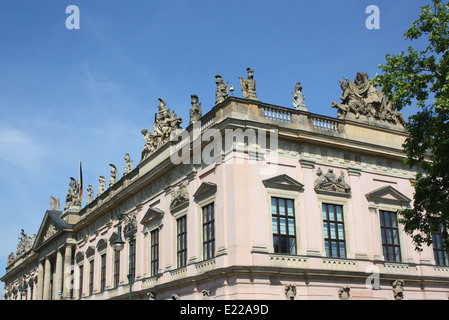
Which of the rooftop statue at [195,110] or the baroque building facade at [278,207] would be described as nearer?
the baroque building facade at [278,207]

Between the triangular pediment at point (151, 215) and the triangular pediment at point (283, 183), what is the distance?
27.3ft

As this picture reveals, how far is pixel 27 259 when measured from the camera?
215 ft

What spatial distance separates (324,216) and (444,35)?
10.2 metres

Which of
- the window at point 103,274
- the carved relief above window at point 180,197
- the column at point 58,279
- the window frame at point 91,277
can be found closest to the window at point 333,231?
the carved relief above window at point 180,197

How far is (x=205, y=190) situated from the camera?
26.0 metres

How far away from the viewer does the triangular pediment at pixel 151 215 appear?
30.7m

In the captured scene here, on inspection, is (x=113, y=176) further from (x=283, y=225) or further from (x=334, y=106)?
(x=283, y=225)

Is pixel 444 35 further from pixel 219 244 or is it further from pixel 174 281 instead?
pixel 174 281

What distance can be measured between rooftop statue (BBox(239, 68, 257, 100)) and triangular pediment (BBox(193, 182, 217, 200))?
452cm

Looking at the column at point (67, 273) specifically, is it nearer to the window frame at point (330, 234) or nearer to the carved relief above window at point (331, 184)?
the window frame at point (330, 234)

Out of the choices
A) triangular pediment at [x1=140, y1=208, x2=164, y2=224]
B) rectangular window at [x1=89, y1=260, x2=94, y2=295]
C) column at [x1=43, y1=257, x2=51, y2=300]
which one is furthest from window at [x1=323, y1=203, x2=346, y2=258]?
column at [x1=43, y1=257, x2=51, y2=300]

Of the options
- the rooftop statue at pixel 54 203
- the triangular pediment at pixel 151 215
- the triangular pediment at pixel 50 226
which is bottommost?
the triangular pediment at pixel 151 215
